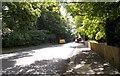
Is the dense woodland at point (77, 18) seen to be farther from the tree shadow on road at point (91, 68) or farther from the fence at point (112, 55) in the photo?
the tree shadow on road at point (91, 68)

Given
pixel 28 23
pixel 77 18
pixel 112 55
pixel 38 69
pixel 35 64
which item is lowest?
pixel 35 64

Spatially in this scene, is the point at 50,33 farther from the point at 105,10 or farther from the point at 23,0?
the point at 105,10

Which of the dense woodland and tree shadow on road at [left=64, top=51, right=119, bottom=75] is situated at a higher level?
the dense woodland

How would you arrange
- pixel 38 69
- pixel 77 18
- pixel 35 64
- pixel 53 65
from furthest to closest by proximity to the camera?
pixel 77 18
pixel 35 64
pixel 53 65
pixel 38 69

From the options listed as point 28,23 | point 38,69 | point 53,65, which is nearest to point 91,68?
point 38,69

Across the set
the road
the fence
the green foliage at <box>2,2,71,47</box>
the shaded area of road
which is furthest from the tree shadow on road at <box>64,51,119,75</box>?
the green foliage at <box>2,2,71,47</box>

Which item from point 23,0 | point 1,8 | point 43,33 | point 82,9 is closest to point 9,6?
point 1,8

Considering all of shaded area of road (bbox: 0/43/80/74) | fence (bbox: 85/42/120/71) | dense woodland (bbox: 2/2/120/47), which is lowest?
shaded area of road (bbox: 0/43/80/74)

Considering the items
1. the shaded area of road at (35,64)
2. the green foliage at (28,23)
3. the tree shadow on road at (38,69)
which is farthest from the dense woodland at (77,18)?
the tree shadow on road at (38,69)

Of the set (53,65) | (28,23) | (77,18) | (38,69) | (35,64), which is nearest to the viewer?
(38,69)

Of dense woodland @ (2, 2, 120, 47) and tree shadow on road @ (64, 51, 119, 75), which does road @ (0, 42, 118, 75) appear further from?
dense woodland @ (2, 2, 120, 47)

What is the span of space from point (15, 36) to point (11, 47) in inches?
91.0

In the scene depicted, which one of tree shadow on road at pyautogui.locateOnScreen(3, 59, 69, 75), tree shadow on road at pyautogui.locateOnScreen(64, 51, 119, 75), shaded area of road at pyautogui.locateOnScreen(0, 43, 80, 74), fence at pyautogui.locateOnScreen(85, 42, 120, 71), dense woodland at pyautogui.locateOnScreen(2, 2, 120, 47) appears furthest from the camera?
dense woodland at pyautogui.locateOnScreen(2, 2, 120, 47)

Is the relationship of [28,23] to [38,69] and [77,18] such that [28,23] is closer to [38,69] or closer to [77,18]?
[77,18]
